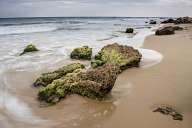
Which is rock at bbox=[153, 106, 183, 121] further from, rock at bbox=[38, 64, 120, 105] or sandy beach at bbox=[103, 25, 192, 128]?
rock at bbox=[38, 64, 120, 105]

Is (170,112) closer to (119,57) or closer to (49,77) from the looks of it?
(49,77)

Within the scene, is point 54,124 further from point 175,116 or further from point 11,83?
point 11,83

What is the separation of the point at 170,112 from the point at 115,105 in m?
1.17

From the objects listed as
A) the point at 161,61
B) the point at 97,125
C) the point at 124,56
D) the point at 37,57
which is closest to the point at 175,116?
the point at 97,125

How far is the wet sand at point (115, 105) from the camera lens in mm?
5469

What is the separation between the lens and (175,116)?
5582 millimetres

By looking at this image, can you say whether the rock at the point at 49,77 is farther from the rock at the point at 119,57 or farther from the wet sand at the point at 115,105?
the rock at the point at 119,57

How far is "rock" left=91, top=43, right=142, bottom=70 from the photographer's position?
32.1 feet

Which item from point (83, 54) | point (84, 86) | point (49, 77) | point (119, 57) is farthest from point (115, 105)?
point (83, 54)

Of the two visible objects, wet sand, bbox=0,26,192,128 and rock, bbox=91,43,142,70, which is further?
rock, bbox=91,43,142,70

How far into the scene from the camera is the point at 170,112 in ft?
18.9

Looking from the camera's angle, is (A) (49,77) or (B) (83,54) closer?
(A) (49,77)

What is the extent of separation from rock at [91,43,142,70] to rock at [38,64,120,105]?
231 centimetres

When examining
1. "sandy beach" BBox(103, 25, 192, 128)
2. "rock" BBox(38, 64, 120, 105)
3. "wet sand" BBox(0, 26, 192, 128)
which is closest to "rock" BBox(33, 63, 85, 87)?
"wet sand" BBox(0, 26, 192, 128)
